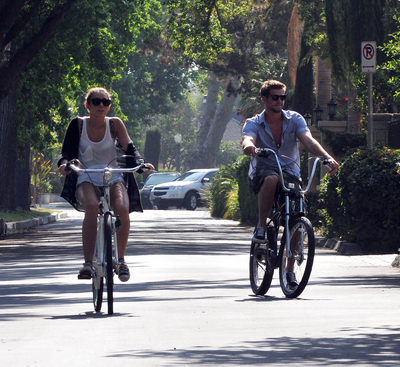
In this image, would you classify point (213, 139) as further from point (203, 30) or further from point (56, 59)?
point (56, 59)

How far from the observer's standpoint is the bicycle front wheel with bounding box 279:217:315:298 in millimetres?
8782

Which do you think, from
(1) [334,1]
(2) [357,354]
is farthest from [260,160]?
(1) [334,1]

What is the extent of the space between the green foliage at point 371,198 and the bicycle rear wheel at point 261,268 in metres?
5.85

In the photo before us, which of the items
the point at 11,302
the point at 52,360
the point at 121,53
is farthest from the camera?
the point at 121,53

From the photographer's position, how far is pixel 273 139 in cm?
930

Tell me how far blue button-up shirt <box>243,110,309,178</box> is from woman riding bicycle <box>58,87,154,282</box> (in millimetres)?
1121

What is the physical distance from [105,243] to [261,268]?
1908mm

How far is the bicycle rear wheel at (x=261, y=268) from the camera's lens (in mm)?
9102

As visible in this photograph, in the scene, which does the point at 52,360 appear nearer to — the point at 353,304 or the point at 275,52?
the point at 353,304

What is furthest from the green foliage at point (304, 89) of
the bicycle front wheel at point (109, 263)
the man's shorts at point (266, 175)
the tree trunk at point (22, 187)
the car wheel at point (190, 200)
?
the bicycle front wheel at point (109, 263)

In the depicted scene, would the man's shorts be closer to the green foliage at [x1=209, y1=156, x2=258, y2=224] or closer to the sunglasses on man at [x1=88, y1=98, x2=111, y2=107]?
the sunglasses on man at [x1=88, y1=98, x2=111, y2=107]

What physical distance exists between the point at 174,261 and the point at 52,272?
7.18 ft

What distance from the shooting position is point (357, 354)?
5.98m

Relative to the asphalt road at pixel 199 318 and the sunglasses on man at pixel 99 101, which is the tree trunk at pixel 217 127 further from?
the sunglasses on man at pixel 99 101
